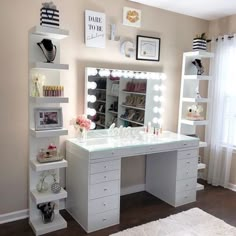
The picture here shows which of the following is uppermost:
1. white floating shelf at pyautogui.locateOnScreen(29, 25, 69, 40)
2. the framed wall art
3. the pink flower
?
the framed wall art

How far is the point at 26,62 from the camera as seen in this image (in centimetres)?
271

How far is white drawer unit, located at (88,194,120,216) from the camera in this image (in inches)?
104

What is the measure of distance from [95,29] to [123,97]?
34.0 inches

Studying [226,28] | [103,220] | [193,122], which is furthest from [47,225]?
[226,28]

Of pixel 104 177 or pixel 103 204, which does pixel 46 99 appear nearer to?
pixel 104 177

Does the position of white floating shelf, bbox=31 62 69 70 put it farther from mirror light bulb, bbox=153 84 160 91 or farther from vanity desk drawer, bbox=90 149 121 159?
mirror light bulb, bbox=153 84 160 91

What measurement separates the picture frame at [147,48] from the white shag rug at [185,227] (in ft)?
6.40

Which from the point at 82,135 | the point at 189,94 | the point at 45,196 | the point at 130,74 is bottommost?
the point at 45,196

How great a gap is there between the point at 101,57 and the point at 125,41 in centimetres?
38

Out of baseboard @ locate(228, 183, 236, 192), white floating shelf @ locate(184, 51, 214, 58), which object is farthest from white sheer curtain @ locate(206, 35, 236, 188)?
white floating shelf @ locate(184, 51, 214, 58)

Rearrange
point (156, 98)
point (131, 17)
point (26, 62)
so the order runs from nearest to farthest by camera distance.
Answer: point (26, 62) < point (131, 17) < point (156, 98)

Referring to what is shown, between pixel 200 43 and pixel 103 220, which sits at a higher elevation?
pixel 200 43

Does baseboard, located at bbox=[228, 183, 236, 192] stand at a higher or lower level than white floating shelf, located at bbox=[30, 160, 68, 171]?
lower

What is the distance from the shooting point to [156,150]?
3002 millimetres
